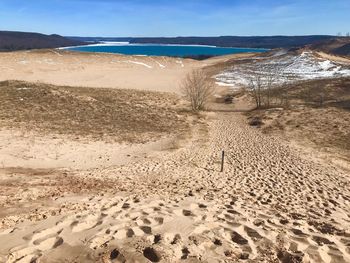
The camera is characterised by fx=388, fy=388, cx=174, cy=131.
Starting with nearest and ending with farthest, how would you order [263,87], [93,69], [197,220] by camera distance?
[197,220] → [263,87] → [93,69]

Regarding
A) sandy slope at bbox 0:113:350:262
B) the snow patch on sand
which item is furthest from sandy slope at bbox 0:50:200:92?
sandy slope at bbox 0:113:350:262

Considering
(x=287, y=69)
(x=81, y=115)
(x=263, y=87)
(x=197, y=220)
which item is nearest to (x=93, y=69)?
(x=263, y=87)

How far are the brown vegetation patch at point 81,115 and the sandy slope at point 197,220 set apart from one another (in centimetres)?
734

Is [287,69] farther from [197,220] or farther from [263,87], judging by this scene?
[197,220]

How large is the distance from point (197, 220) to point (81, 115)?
1944 centimetres

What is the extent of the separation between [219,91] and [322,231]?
137 feet

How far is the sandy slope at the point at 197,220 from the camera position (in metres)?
7.34

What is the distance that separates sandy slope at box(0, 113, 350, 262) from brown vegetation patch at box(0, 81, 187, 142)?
734 cm

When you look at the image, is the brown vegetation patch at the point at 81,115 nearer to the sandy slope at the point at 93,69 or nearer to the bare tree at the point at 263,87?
the bare tree at the point at 263,87

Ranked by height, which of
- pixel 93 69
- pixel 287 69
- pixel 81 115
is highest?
pixel 81 115

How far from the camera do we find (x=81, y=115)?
2688 centimetres

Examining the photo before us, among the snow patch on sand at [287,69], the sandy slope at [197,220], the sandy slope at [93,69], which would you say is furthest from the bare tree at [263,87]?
Answer: the sandy slope at [197,220]

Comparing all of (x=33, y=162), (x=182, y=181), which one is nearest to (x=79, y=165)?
(x=33, y=162)

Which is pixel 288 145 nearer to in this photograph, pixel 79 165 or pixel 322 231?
pixel 79 165
